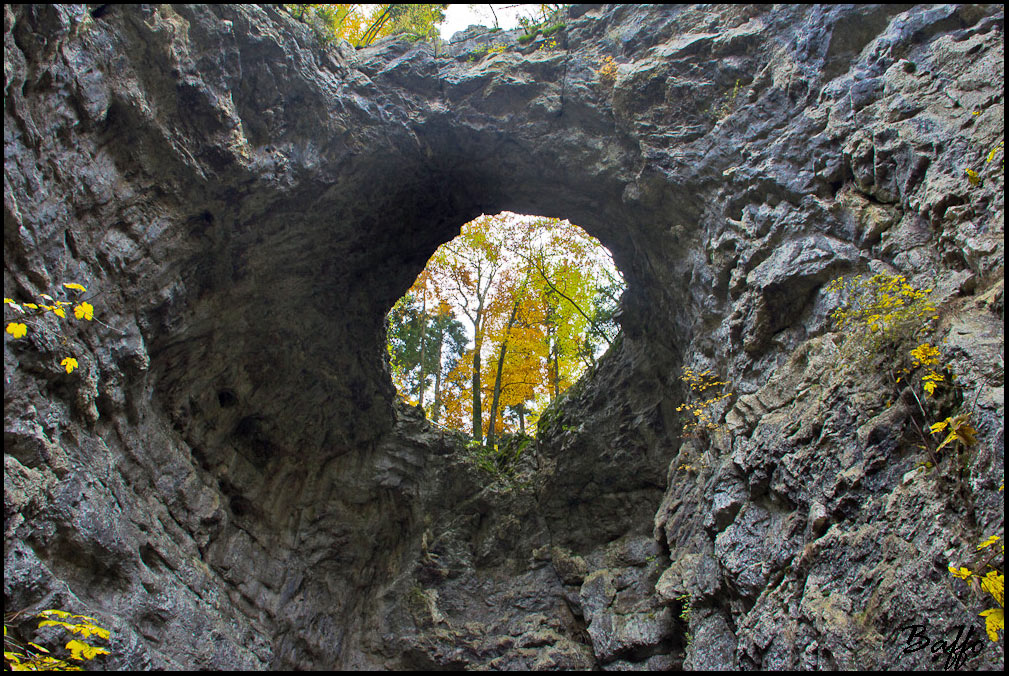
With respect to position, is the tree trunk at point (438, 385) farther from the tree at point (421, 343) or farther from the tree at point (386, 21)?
the tree at point (386, 21)

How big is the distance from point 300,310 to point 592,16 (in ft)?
28.7

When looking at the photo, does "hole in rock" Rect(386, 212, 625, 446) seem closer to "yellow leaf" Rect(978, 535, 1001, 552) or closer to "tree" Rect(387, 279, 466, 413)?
"tree" Rect(387, 279, 466, 413)

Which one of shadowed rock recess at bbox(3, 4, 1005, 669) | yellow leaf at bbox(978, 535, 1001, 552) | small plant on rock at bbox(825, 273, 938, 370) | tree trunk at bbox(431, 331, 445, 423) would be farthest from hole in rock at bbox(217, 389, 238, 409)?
yellow leaf at bbox(978, 535, 1001, 552)

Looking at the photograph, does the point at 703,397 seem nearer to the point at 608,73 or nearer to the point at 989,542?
the point at 989,542

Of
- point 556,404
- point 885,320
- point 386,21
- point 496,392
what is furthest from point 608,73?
point 496,392

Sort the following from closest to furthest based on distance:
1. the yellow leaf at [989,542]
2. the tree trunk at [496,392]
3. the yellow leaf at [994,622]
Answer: the yellow leaf at [994,622] < the yellow leaf at [989,542] < the tree trunk at [496,392]

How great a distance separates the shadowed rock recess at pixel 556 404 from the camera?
5840mm

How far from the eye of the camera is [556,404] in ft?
45.3

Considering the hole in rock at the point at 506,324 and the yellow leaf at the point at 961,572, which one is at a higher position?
the hole in rock at the point at 506,324

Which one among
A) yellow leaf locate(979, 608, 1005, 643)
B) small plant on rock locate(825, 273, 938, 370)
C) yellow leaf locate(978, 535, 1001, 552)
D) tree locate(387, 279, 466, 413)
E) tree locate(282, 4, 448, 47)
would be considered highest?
tree locate(282, 4, 448, 47)

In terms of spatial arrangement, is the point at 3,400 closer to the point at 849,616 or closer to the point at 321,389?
the point at 321,389

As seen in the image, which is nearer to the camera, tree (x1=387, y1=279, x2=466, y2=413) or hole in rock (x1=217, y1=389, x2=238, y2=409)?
hole in rock (x1=217, y1=389, x2=238, y2=409)

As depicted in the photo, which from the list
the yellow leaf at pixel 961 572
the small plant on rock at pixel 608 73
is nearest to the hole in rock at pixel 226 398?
the small plant on rock at pixel 608 73

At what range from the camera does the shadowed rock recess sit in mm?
5840
